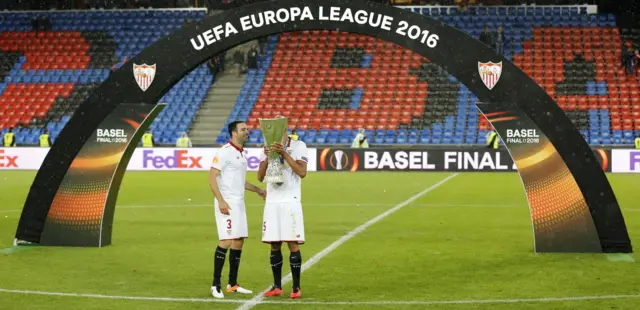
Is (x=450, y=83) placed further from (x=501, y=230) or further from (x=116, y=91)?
(x=116, y=91)

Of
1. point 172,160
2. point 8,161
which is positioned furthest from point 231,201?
point 8,161

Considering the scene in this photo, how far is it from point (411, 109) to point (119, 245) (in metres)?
30.4

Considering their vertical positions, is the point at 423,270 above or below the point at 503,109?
below

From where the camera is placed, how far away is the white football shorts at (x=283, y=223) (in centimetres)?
1012

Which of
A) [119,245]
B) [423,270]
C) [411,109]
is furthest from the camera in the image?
[411,109]

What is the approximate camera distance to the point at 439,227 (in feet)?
59.0

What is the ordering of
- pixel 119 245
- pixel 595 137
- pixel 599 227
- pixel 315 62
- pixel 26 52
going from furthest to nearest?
1. pixel 26 52
2. pixel 315 62
3. pixel 595 137
4. pixel 119 245
5. pixel 599 227

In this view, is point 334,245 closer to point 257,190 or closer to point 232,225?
point 257,190

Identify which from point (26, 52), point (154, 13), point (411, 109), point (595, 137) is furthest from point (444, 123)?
point (26, 52)

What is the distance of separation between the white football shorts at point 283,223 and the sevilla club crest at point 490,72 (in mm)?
4816

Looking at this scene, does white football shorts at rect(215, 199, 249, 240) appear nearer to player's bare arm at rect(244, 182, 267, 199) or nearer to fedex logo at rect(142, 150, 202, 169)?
player's bare arm at rect(244, 182, 267, 199)

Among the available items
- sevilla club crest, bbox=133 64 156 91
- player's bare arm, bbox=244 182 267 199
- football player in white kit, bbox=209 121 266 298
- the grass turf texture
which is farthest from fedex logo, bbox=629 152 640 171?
football player in white kit, bbox=209 121 266 298

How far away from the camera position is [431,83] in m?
46.0

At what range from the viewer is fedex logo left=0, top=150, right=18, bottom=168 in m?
38.7
